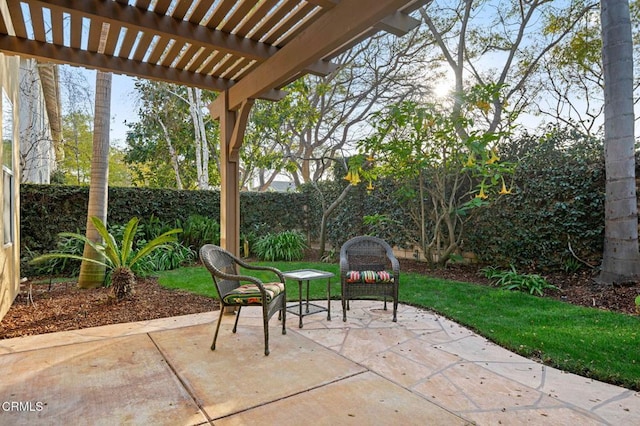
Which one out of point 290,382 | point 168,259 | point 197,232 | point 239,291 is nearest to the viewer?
point 290,382

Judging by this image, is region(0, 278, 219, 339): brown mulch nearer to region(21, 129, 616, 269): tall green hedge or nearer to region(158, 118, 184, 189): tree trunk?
region(21, 129, 616, 269): tall green hedge

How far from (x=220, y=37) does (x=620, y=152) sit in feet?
15.9

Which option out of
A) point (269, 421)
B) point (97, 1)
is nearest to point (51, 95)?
point (97, 1)

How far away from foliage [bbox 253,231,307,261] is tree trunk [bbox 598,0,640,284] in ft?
19.0

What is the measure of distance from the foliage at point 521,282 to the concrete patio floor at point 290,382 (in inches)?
82.0

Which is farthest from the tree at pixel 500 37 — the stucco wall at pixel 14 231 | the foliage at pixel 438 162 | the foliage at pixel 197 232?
the stucco wall at pixel 14 231

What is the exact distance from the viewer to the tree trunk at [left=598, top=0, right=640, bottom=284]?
4.48m

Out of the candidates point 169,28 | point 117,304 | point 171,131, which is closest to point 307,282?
point 117,304

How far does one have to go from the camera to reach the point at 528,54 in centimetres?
890

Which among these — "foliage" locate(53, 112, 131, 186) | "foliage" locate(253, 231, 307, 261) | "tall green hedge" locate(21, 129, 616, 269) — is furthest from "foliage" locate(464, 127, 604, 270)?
"foliage" locate(53, 112, 131, 186)

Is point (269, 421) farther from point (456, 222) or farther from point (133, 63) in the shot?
point (456, 222)

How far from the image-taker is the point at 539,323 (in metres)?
3.61

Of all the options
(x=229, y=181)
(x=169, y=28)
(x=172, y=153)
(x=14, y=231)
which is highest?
(x=172, y=153)

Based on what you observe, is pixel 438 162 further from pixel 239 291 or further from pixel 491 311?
pixel 239 291
